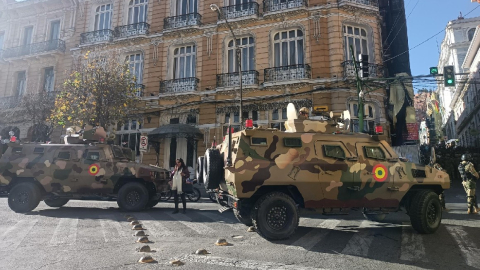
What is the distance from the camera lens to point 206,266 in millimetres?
4289

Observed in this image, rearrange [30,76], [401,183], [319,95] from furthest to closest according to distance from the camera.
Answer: [30,76], [319,95], [401,183]

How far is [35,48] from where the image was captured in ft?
78.7

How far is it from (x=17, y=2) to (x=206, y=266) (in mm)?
31437

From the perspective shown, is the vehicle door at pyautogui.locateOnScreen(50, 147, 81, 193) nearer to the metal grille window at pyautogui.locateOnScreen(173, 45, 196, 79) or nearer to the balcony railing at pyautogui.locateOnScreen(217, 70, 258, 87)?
the balcony railing at pyautogui.locateOnScreen(217, 70, 258, 87)

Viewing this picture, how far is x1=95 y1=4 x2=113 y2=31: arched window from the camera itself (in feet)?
72.9

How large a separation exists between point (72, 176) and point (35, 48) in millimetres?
20312

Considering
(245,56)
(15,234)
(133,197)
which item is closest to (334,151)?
(133,197)

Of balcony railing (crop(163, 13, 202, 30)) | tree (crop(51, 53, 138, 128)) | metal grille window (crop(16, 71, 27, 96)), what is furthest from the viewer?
metal grille window (crop(16, 71, 27, 96))

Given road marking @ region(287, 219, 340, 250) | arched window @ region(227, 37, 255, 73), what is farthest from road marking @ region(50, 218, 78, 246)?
arched window @ region(227, 37, 255, 73)

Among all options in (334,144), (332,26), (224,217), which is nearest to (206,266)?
(334,144)

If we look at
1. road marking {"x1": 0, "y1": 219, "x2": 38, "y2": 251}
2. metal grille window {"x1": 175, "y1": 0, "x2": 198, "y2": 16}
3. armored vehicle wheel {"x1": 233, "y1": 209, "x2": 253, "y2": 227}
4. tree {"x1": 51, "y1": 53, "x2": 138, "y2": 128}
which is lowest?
road marking {"x1": 0, "y1": 219, "x2": 38, "y2": 251}

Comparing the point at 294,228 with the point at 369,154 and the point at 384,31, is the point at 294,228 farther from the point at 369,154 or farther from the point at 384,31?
the point at 384,31

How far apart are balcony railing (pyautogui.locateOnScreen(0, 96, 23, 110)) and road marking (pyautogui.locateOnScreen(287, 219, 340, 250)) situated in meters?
26.1

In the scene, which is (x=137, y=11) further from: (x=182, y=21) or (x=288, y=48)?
(x=288, y=48)
